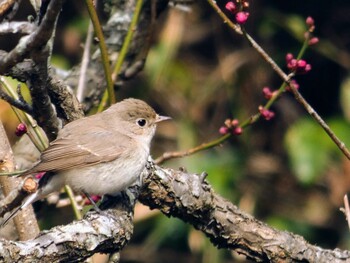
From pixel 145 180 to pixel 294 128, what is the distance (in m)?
3.15

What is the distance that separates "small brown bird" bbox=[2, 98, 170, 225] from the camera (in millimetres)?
3859

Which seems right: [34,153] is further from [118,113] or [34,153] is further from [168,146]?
[168,146]

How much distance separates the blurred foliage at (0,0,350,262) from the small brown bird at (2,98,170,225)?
7.05 feet

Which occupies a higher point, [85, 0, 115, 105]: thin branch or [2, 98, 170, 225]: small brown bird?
[85, 0, 115, 105]: thin branch

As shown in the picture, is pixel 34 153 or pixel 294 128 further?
pixel 294 128

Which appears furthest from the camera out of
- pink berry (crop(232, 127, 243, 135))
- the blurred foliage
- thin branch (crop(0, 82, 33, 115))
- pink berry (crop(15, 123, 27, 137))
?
the blurred foliage

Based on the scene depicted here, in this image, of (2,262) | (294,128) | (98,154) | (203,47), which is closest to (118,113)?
(98,154)

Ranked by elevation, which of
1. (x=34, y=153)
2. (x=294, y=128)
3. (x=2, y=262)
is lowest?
(x=294, y=128)

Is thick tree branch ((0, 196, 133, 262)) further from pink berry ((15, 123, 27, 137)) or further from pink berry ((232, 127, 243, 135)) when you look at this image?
pink berry ((232, 127, 243, 135))

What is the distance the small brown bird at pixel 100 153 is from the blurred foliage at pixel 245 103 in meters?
2.15

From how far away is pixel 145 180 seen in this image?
379cm

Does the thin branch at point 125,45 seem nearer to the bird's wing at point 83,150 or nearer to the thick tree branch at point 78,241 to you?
the bird's wing at point 83,150

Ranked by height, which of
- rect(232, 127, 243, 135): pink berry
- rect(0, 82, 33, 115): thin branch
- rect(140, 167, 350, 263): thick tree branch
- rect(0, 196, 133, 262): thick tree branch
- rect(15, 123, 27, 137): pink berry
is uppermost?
rect(0, 82, 33, 115): thin branch

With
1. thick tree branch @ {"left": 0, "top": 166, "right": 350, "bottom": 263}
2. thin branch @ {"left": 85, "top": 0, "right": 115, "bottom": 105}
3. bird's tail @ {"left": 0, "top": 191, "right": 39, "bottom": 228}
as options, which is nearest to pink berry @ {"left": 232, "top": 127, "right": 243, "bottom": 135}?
thick tree branch @ {"left": 0, "top": 166, "right": 350, "bottom": 263}
